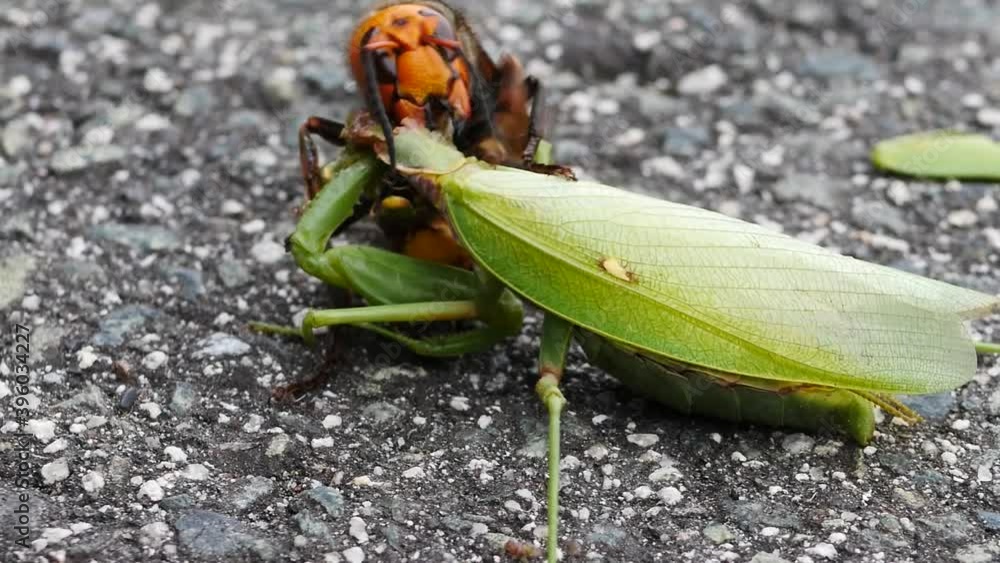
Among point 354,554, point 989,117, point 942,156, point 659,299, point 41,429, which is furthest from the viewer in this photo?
point 989,117

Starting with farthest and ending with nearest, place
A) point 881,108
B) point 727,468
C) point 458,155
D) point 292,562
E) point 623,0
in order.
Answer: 1. point 623,0
2. point 881,108
3. point 458,155
4. point 727,468
5. point 292,562

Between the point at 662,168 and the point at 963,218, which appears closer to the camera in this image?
the point at 963,218

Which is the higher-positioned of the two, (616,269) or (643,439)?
(616,269)

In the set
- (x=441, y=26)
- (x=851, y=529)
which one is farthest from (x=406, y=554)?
(x=441, y=26)

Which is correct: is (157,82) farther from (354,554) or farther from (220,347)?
(354,554)

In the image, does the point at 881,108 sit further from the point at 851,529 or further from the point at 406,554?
the point at 406,554

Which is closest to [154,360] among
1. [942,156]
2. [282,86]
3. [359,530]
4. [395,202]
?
[395,202]
